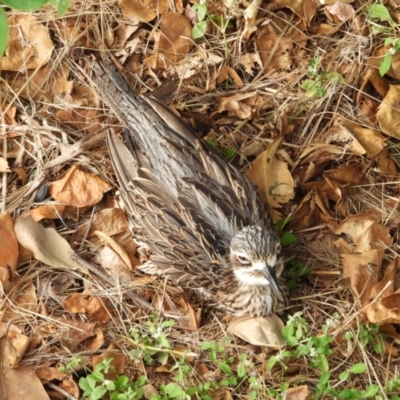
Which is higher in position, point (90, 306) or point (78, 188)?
point (78, 188)

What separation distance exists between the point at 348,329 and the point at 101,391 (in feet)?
3.83

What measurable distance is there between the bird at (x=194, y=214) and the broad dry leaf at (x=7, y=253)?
593 millimetres

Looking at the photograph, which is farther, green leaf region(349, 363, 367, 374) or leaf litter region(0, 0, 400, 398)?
leaf litter region(0, 0, 400, 398)

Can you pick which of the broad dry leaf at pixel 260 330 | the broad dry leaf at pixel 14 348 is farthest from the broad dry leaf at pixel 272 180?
the broad dry leaf at pixel 14 348

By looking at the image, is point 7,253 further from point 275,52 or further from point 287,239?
point 275,52

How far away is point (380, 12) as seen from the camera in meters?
4.05

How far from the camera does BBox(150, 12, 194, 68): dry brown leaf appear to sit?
13.6 ft

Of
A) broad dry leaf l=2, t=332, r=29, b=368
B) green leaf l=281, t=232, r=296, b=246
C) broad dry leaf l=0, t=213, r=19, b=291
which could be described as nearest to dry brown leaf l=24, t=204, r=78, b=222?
broad dry leaf l=0, t=213, r=19, b=291

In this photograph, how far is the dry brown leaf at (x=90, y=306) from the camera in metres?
3.56

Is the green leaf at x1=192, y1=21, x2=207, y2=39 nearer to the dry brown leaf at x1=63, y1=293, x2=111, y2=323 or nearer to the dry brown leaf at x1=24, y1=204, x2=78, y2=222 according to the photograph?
the dry brown leaf at x1=24, y1=204, x2=78, y2=222

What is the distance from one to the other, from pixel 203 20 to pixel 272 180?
103 cm

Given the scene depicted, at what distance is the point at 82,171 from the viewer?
3.87 m

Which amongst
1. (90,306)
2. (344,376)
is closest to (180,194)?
(90,306)

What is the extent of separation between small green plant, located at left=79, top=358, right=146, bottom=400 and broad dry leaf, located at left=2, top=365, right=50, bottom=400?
221 millimetres
